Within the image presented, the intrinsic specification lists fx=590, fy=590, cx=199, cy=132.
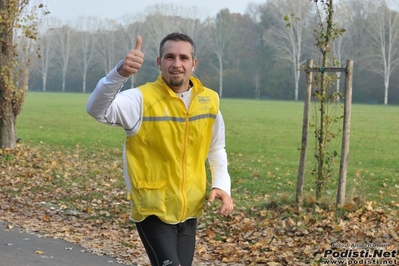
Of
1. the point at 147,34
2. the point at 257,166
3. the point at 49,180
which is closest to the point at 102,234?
the point at 49,180

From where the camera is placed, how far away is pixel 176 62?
12.4 feet

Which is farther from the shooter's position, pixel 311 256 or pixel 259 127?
pixel 259 127

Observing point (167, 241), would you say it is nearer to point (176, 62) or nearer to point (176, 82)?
point (176, 82)

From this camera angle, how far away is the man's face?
3789 millimetres

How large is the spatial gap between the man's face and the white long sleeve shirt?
0.12 m

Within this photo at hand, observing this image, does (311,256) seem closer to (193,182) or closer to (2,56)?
(193,182)

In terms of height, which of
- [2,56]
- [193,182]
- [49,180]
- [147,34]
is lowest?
[49,180]

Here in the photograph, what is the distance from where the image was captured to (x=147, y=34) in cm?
10088

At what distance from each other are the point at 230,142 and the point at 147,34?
81.4m

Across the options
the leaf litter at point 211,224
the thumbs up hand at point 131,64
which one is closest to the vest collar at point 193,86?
the thumbs up hand at point 131,64

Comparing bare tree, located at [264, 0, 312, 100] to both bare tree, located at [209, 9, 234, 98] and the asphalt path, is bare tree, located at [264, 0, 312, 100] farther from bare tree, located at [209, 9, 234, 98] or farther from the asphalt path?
the asphalt path

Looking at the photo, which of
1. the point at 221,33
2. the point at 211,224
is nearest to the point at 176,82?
the point at 211,224

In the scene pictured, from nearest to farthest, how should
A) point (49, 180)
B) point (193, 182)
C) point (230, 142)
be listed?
point (193, 182) → point (49, 180) → point (230, 142)

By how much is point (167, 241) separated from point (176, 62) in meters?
1.16
